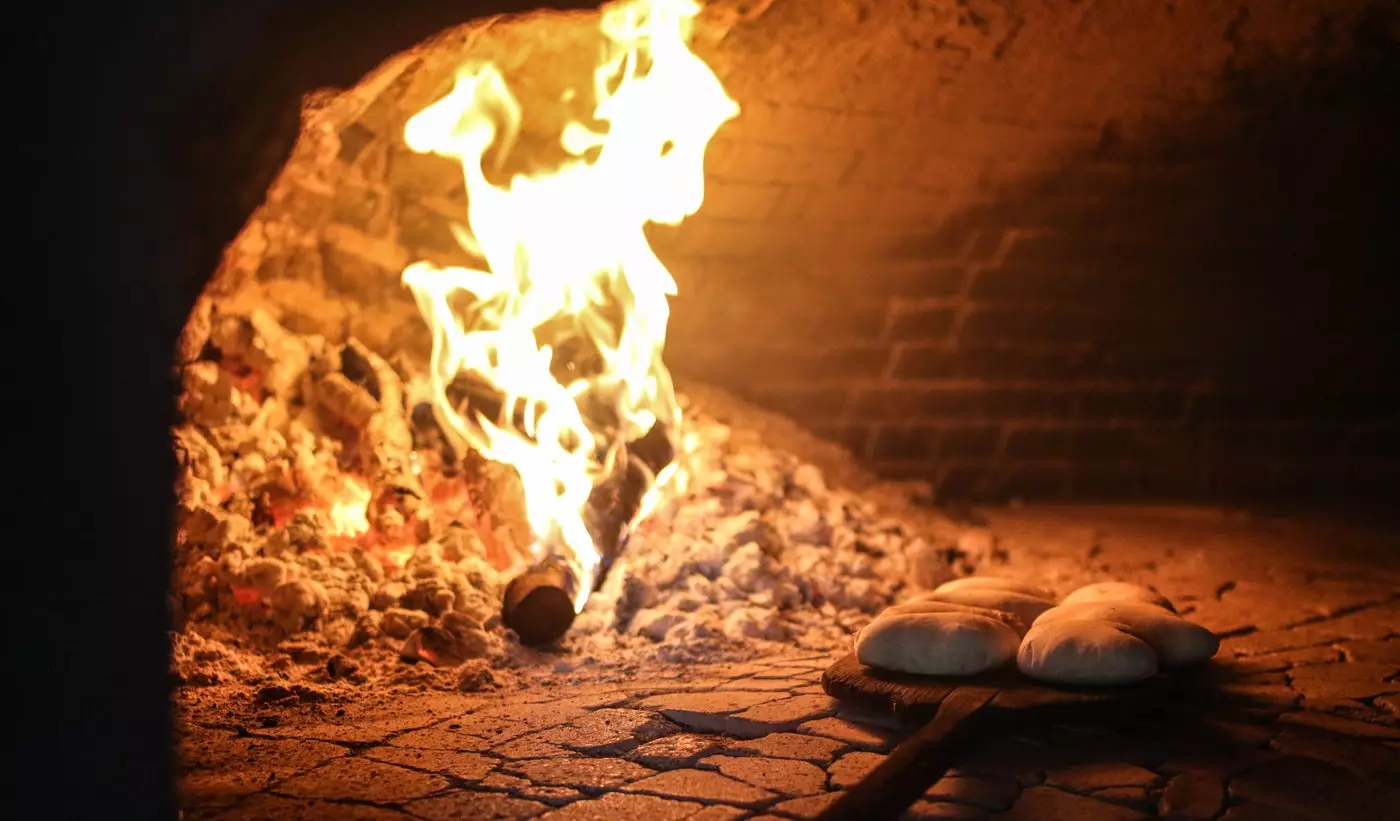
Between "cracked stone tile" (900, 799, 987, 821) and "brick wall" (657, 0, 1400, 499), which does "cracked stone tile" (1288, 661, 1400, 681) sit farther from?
"brick wall" (657, 0, 1400, 499)

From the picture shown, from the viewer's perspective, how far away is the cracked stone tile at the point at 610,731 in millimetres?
2963

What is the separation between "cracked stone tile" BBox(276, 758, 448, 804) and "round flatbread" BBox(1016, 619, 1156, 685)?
1.52 metres

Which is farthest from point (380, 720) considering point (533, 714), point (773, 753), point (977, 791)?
point (977, 791)

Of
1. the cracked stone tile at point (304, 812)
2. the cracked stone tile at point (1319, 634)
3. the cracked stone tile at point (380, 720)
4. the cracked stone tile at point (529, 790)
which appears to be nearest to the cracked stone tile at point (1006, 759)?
the cracked stone tile at point (529, 790)

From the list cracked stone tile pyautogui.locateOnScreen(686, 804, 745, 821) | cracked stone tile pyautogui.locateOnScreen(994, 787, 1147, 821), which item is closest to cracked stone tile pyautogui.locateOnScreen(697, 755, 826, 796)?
cracked stone tile pyautogui.locateOnScreen(686, 804, 745, 821)

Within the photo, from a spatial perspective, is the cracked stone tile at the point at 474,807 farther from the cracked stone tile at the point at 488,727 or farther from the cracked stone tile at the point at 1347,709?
the cracked stone tile at the point at 1347,709

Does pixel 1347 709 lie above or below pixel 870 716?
above

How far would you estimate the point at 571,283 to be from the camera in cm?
477

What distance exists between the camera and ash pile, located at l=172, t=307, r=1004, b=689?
3805 millimetres

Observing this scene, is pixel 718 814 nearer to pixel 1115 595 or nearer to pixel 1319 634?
pixel 1115 595

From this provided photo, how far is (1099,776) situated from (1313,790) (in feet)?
1.46

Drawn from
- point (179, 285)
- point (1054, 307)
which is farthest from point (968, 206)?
point (179, 285)

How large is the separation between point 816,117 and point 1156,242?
6.60 ft

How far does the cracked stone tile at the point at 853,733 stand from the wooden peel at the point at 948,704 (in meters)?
0.07
